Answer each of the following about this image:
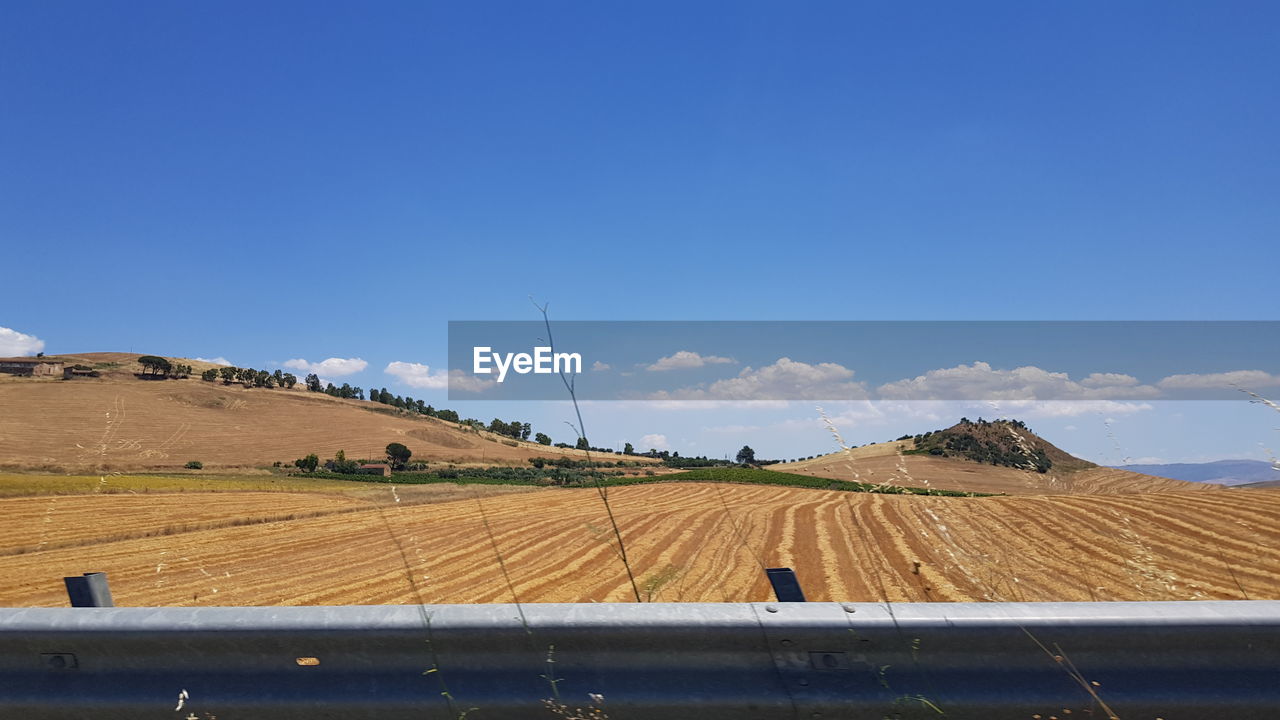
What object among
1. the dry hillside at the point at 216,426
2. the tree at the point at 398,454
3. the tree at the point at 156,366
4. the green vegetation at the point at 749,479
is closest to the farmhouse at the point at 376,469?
the tree at the point at 398,454

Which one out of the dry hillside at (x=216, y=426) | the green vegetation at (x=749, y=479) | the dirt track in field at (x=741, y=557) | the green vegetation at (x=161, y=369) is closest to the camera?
the dirt track in field at (x=741, y=557)

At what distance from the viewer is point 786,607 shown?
226cm

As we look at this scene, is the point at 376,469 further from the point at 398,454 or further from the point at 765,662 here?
the point at 765,662

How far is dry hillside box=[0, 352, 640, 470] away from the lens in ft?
169

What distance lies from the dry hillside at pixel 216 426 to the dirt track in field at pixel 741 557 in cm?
3292

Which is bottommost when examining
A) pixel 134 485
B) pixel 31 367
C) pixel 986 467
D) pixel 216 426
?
pixel 986 467

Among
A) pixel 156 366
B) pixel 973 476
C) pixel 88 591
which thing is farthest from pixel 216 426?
pixel 88 591

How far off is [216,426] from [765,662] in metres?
77.8

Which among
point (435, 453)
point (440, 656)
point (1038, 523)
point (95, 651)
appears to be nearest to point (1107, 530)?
point (1038, 523)

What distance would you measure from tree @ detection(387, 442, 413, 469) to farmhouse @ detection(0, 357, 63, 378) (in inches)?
2174

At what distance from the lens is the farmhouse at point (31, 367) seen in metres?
82.5

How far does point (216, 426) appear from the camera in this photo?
219ft

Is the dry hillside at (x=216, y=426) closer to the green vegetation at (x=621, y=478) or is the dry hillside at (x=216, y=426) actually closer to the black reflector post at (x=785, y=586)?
the green vegetation at (x=621, y=478)

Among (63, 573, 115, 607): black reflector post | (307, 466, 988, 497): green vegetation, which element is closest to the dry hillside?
(307, 466, 988, 497): green vegetation
